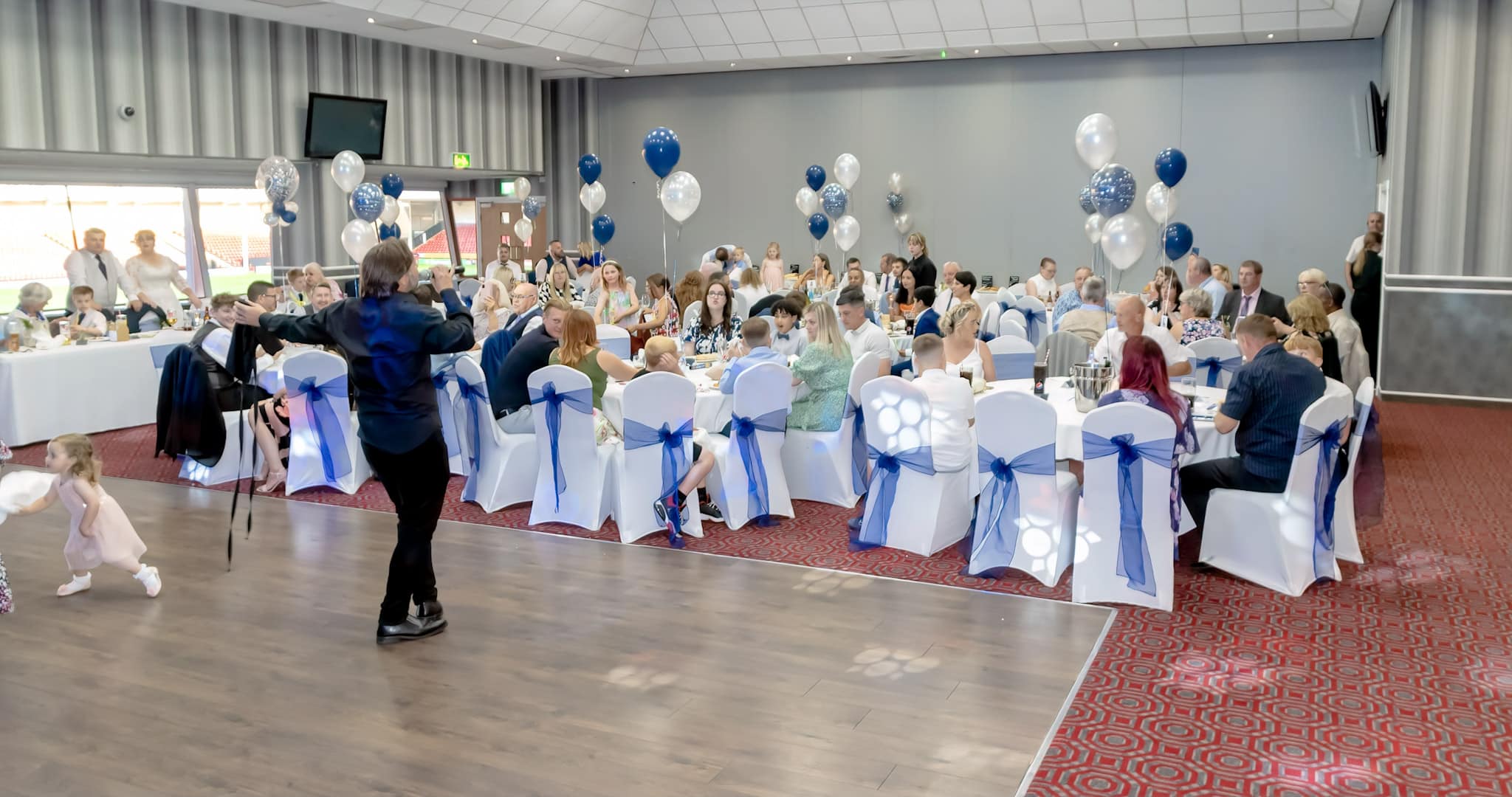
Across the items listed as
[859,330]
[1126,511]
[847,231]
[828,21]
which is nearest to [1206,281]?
[859,330]

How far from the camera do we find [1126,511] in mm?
4949

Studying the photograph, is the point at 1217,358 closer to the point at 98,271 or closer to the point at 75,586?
the point at 75,586

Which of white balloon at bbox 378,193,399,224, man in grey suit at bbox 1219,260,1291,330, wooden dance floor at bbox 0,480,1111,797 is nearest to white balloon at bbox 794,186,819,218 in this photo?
→ white balloon at bbox 378,193,399,224

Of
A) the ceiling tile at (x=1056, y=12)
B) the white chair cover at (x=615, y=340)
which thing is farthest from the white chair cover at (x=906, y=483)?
the ceiling tile at (x=1056, y=12)

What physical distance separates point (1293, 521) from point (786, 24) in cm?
1137

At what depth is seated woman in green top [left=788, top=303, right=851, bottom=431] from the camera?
262 inches

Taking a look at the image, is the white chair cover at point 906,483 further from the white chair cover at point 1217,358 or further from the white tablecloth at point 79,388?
the white tablecloth at point 79,388

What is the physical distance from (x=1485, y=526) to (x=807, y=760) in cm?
452

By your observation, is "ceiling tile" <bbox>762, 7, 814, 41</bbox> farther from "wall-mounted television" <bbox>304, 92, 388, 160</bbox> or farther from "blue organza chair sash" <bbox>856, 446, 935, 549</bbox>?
"blue organza chair sash" <bbox>856, 446, 935, 549</bbox>

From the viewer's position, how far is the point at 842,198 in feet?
49.3

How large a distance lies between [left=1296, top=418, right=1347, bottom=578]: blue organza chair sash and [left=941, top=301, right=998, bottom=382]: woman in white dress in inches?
73.7

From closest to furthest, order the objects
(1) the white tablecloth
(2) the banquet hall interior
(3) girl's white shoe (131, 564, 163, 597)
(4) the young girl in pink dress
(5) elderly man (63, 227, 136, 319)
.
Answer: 1. (2) the banquet hall interior
2. (4) the young girl in pink dress
3. (3) girl's white shoe (131, 564, 163, 597)
4. (1) the white tablecloth
5. (5) elderly man (63, 227, 136, 319)

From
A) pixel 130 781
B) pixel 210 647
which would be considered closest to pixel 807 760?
pixel 130 781

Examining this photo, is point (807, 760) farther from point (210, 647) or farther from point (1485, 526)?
point (1485, 526)
